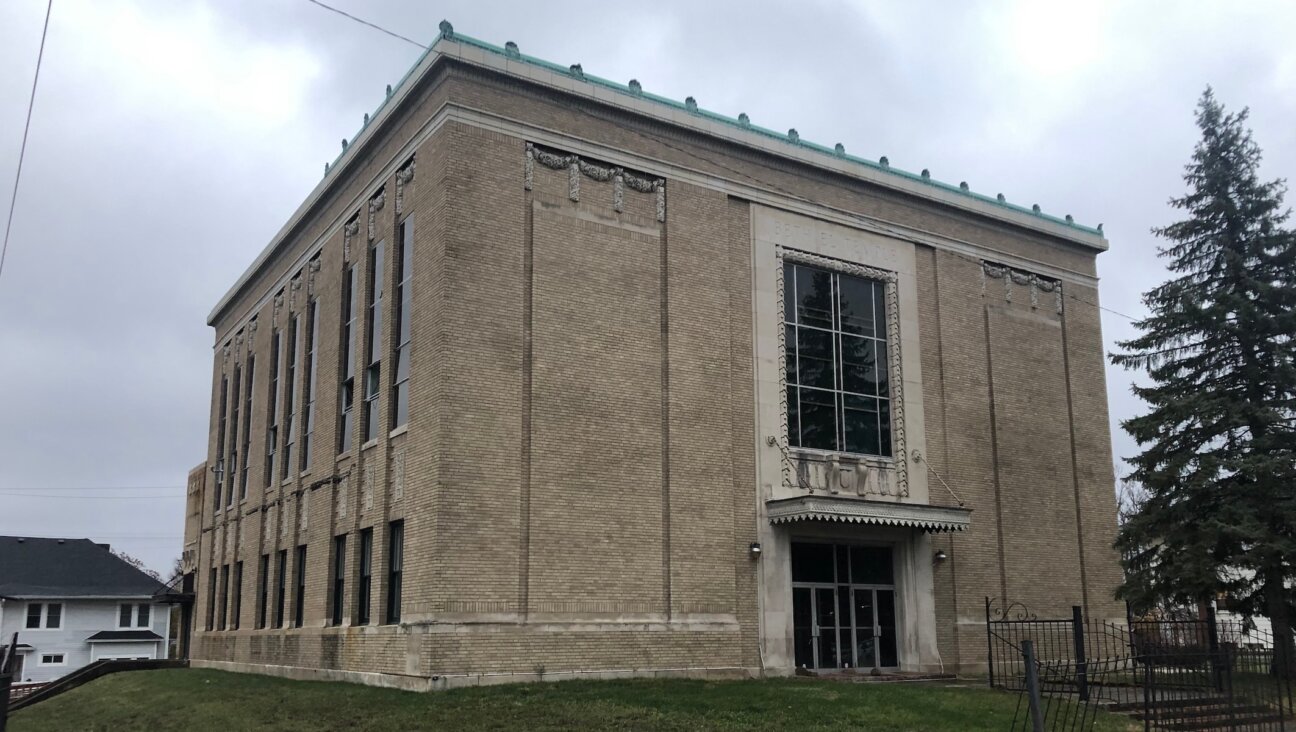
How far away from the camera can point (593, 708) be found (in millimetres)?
18234

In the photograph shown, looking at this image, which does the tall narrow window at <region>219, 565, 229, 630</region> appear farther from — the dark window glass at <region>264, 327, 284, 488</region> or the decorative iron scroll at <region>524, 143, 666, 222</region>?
the decorative iron scroll at <region>524, 143, 666, 222</region>

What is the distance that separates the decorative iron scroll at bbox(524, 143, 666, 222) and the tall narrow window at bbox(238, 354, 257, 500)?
1791 cm

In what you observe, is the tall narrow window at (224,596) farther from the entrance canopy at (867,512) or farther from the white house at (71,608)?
the white house at (71,608)

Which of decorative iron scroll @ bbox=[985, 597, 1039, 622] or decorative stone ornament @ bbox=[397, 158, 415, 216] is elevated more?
decorative stone ornament @ bbox=[397, 158, 415, 216]

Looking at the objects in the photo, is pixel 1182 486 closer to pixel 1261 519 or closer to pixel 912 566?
pixel 1261 519

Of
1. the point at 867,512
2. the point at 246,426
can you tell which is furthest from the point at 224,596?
the point at 867,512

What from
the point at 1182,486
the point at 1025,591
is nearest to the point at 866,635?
the point at 1025,591

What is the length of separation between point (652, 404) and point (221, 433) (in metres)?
23.1

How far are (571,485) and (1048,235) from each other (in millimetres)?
17676

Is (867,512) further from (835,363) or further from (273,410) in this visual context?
(273,410)

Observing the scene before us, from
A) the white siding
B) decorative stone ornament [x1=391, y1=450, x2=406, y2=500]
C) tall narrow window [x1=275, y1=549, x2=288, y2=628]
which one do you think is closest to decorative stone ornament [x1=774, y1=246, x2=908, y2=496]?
decorative stone ornament [x1=391, y1=450, x2=406, y2=500]

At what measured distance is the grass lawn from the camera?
17.1 m

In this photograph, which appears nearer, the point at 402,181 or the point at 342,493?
the point at 402,181

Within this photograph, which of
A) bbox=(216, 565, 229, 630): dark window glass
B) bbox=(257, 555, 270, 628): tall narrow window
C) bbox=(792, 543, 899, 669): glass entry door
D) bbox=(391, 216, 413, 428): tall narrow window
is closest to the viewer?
bbox=(391, 216, 413, 428): tall narrow window
